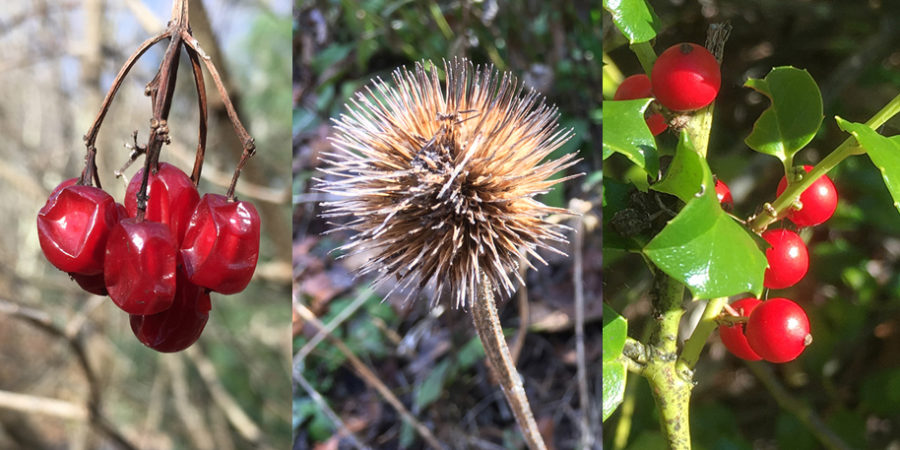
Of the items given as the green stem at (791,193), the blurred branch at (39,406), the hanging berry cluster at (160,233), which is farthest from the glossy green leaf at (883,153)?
the blurred branch at (39,406)

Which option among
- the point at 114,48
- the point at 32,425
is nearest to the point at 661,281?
the point at 114,48

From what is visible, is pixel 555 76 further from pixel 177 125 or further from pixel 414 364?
pixel 177 125

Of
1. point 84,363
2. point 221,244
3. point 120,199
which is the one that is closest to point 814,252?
Answer: point 221,244

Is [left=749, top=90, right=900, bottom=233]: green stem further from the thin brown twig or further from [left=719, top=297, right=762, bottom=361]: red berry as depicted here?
the thin brown twig

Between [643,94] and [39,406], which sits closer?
[643,94]

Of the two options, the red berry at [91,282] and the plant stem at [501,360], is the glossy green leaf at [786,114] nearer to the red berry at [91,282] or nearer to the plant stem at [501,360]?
the plant stem at [501,360]

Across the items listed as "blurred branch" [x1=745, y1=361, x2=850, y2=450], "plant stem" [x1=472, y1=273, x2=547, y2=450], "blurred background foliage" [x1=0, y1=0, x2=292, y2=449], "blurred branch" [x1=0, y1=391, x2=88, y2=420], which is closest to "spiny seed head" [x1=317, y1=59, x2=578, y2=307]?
"plant stem" [x1=472, y1=273, x2=547, y2=450]

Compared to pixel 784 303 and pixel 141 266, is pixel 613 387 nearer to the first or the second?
pixel 784 303
